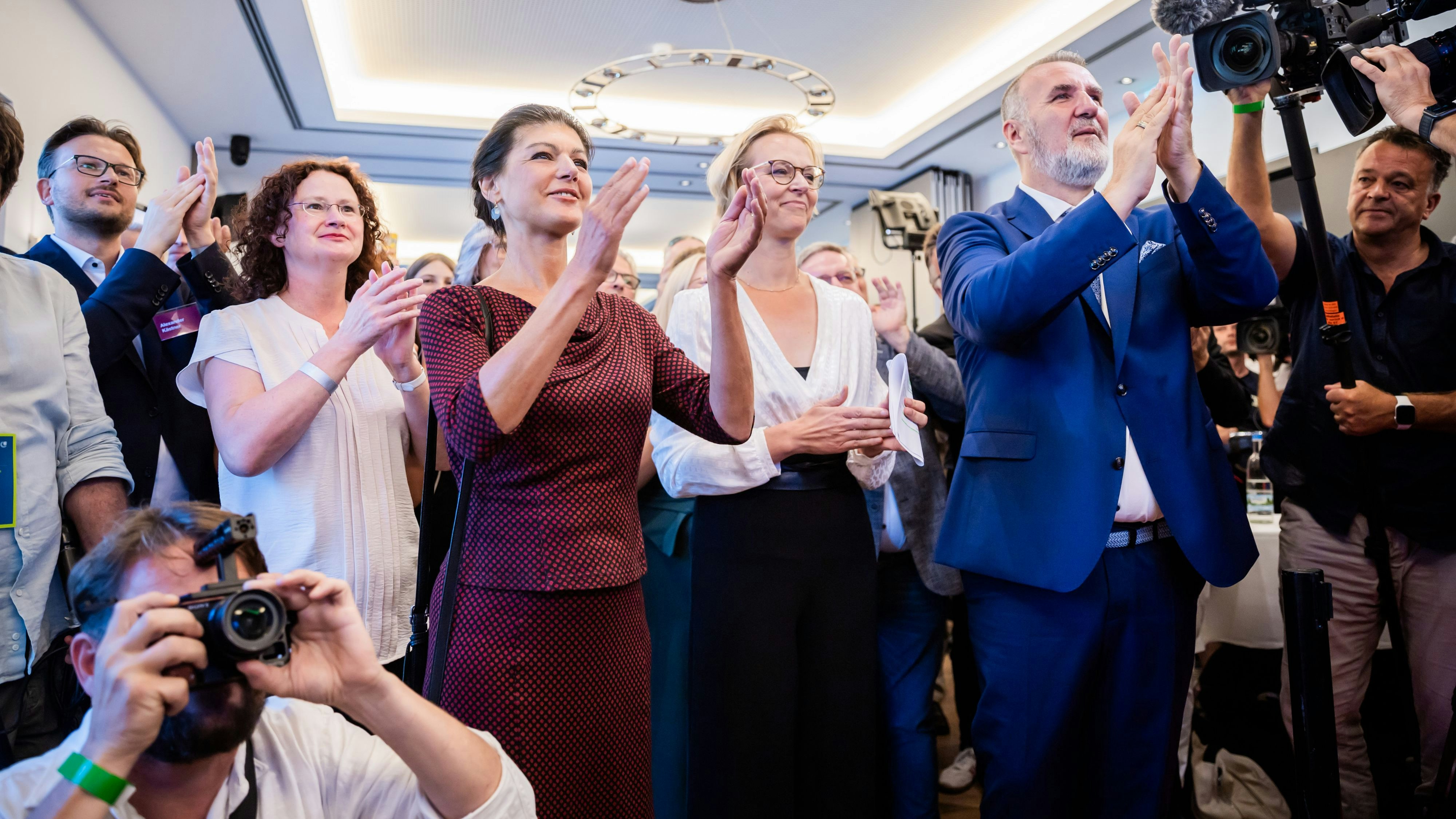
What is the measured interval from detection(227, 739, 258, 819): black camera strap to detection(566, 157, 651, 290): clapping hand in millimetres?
735

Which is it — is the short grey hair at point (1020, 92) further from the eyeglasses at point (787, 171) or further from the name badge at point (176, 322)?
the name badge at point (176, 322)

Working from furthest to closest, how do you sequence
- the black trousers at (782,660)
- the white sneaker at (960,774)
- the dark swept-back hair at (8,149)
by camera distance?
the white sneaker at (960,774) < the black trousers at (782,660) < the dark swept-back hair at (8,149)

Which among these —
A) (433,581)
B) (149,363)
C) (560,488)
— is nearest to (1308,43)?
(560,488)

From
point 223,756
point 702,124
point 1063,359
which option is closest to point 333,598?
point 223,756

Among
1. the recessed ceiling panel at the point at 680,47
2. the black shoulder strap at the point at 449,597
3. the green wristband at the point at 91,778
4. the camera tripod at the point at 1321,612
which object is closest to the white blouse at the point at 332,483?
the black shoulder strap at the point at 449,597

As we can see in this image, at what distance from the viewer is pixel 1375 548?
2.09 m

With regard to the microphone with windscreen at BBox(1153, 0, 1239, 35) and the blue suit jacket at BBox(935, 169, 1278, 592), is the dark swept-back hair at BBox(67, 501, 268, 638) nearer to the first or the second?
the blue suit jacket at BBox(935, 169, 1278, 592)

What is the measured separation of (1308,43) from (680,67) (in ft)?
16.1

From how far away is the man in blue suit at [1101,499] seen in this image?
1.58 metres

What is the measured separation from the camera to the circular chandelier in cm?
478

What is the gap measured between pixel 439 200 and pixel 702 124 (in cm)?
359

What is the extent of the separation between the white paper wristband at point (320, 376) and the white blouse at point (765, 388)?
67 cm

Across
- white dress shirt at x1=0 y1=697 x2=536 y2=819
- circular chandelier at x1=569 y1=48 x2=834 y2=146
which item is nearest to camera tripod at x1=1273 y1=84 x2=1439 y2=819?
white dress shirt at x1=0 y1=697 x2=536 y2=819

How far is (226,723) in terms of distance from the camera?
912mm
